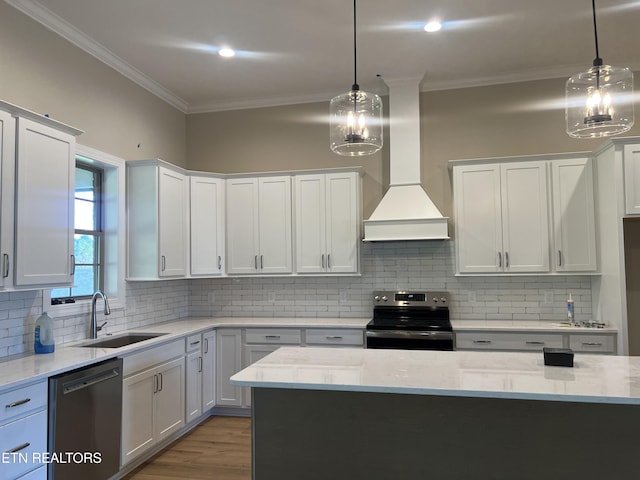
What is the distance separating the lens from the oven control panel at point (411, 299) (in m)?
4.64

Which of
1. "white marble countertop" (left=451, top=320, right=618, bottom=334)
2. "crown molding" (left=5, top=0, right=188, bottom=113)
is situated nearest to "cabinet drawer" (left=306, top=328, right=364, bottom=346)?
"white marble countertop" (left=451, top=320, right=618, bottom=334)

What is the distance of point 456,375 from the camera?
2150 millimetres

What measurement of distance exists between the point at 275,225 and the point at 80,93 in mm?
2089

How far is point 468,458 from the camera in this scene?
2.12 metres

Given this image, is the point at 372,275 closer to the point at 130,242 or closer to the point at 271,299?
the point at 271,299

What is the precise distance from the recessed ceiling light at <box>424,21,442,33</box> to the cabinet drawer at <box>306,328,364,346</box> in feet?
8.58

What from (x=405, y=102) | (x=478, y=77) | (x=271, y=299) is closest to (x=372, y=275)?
(x=271, y=299)

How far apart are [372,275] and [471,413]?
2.78m

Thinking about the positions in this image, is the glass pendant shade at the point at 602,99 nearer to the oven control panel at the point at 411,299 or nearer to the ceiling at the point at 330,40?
the ceiling at the point at 330,40

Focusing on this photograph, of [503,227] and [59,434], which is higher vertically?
[503,227]

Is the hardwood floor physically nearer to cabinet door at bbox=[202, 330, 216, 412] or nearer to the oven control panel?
cabinet door at bbox=[202, 330, 216, 412]

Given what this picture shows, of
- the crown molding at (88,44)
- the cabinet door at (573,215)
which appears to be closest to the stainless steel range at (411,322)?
the cabinet door at (573,215)

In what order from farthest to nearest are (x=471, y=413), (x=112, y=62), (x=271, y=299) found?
(x=271, y=299) < (x=112, y=62) < (x=471, y=413)

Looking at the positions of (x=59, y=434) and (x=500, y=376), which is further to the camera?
(x=59, y=434)
